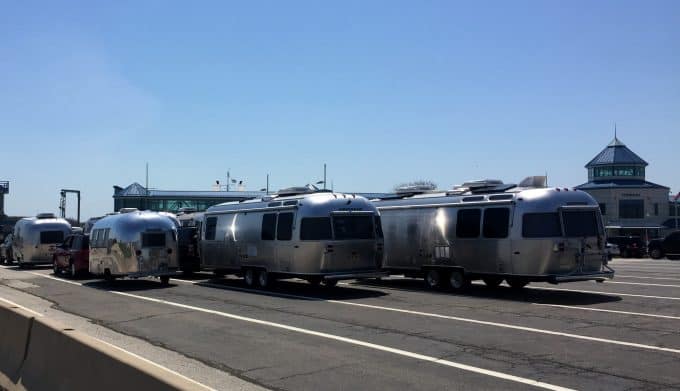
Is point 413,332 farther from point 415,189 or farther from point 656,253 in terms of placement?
point 656,253

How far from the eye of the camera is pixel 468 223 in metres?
18.8

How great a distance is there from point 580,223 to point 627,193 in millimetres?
58621

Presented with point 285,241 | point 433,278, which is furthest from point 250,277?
point 433,278

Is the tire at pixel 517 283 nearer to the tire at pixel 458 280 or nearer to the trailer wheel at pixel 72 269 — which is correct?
the tire at pixel 458 280

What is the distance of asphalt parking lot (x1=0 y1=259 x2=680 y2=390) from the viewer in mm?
8547

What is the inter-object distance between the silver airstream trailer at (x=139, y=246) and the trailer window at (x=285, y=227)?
4859 millimetres

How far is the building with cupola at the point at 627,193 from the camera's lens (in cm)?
7056

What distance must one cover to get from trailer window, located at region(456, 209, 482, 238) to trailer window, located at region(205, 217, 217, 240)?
9193 millimetres

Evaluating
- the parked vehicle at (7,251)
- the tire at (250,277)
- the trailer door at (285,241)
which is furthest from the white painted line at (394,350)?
the parked vehicle at (7,251)

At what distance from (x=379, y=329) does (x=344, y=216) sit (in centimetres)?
728

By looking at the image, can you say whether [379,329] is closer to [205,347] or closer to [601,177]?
[205,347]

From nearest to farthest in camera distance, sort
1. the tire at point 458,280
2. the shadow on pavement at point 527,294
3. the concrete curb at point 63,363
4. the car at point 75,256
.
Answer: the concrete curb at point 63,363
the shadow on pavement at point 527,294
the tire at point 458,280
the car at point 75,256

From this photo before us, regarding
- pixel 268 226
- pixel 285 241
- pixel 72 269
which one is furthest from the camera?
pixel 72 269

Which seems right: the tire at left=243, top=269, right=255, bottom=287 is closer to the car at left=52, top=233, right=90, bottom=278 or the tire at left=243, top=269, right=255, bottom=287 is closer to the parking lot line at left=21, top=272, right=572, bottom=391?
the parking lot line at left=21, top=272, right=572, bottom=391
